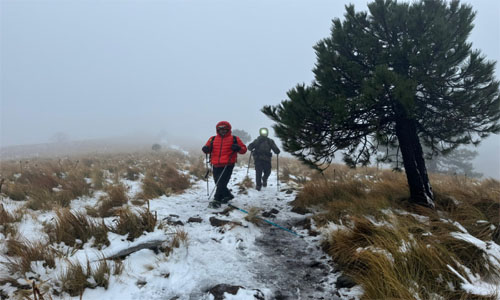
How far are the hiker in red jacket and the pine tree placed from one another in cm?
194

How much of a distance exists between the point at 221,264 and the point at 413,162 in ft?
14.8

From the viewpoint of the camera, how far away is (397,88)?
3.75m

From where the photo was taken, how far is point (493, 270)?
2.32 m

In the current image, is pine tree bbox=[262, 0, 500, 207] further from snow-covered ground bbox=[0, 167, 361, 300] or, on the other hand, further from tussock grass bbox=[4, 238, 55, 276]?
tussock grass bbox=[4, 238, 55, 276]

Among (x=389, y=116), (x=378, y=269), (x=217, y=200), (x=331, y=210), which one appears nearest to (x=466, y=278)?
(x=378, y=269)

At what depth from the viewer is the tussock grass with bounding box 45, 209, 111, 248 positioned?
3.29m

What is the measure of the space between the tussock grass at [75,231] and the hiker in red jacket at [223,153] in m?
3.26

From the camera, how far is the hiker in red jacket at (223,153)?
651cm

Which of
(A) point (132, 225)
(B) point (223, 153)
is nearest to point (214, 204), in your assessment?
(B) point (223, 153)

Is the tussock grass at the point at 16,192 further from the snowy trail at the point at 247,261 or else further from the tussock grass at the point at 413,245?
the tussock grass at the point at 413,245

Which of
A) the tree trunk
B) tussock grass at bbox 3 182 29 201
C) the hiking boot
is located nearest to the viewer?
the tree trunk

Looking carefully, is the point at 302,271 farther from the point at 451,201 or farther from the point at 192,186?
the point at 192,186

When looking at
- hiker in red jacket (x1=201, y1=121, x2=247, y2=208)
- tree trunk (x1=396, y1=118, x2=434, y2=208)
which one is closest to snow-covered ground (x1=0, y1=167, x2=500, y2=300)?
hiker in red jacket (x1=201, y1=121, x2=247, y2=208)

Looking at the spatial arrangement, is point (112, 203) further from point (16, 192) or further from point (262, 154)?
point (262, 154)
